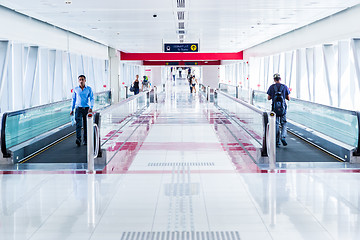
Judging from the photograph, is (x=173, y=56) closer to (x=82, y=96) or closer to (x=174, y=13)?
(x=174, y=13)

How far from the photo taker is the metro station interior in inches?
215

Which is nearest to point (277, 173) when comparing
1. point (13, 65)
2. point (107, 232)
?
point (107, 232)

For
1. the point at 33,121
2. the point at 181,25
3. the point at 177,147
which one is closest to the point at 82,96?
the point at 33,121

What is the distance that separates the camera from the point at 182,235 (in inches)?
195

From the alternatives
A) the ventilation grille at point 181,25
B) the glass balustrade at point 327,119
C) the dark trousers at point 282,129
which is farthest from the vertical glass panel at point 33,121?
the glass balustrade at point 327,119

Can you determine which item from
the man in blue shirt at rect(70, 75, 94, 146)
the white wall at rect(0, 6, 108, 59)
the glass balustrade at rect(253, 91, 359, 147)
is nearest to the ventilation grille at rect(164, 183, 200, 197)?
the glass balustrade at rect(253, 91, 359, 147)

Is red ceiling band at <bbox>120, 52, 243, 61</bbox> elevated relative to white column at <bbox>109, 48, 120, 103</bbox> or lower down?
elevated

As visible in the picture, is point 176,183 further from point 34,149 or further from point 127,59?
point 127,59

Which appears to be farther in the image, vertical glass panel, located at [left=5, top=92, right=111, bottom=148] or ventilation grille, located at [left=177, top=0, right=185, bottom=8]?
ventilation grille, located at [left=177, top=0, right=185, bottom=8]

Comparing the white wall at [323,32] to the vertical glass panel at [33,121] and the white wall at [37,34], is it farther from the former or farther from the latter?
the white wall at [37,34]

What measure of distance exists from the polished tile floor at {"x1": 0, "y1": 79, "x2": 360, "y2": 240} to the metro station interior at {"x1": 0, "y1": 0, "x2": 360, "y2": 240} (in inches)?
0.8

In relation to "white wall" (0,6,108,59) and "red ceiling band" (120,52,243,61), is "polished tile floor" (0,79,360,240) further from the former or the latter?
"red ceiling band" (120,52,243,61)

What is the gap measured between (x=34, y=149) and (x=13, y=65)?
793 cm

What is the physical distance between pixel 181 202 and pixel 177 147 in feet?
16.5
